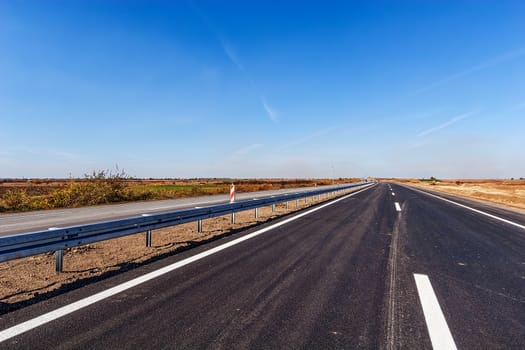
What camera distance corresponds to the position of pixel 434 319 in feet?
9.71

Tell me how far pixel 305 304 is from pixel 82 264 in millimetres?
4168

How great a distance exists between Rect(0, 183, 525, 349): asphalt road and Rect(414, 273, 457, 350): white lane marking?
0.04ft

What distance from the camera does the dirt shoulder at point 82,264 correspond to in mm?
3760

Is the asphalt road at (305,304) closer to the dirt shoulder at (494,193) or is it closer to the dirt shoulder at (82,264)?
the dirt shoulder at (82,264)

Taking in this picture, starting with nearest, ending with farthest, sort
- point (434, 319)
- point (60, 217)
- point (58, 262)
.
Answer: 1. point (434, 319)
2. point (58, 262)
3. point (60, 217)

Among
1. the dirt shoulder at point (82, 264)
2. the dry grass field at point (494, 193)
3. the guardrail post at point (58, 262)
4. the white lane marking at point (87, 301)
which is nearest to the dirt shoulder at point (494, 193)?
the dry grass field at point (494, 193)

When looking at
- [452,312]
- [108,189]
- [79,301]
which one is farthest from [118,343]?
[108,189]

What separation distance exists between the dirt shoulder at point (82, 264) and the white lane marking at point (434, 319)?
433 cm

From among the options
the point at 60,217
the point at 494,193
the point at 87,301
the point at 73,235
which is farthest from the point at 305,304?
the point at 494,193

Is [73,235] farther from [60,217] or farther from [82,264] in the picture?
[60,217]

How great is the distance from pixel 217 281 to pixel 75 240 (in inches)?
102

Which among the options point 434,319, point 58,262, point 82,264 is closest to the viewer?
point 434,319

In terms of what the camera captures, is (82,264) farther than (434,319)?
Yes

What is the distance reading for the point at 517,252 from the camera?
5977mm
